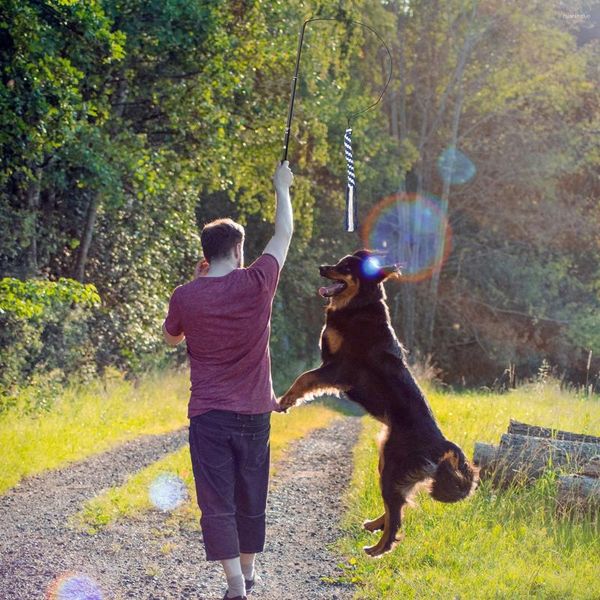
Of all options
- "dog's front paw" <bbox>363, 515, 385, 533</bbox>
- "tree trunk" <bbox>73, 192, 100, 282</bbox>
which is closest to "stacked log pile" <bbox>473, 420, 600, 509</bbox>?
"dog's front paw" <bbox>363, 515, 385, 533</bbox>

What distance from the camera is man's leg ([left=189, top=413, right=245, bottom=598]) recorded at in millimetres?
4688

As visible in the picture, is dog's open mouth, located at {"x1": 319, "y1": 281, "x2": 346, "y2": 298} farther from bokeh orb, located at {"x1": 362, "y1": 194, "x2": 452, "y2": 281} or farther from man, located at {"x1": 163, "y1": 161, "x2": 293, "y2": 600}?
bokeh orb, located at {"x1": 362, "y1": 194, "x2": 452, "y2": 281}

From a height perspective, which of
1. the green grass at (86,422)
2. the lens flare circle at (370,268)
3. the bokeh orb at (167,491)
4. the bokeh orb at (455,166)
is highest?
the bokeh orb at (455,166)

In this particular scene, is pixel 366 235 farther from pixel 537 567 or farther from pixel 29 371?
pixel 537 567

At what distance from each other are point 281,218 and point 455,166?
2382 centimetres

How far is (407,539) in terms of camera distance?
632cm

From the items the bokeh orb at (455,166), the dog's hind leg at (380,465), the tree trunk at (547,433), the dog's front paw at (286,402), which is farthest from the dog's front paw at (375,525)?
the bokeh orb at (455,166)

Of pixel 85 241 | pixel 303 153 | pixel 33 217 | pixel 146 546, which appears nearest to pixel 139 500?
pixel 146 546

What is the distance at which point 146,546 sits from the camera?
648 centimetres

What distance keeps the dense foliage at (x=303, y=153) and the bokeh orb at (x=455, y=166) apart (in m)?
0.22

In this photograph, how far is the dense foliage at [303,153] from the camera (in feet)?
39.6

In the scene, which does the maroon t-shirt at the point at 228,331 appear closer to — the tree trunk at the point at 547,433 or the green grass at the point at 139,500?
the green grass at the point at 139,500

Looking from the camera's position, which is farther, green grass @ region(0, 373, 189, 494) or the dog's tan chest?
green grass @ region(0, 373, 189, 494)

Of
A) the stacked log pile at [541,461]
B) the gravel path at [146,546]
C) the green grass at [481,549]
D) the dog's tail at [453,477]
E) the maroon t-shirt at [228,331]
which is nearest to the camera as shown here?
the maroon t-shirt at [228,331]
